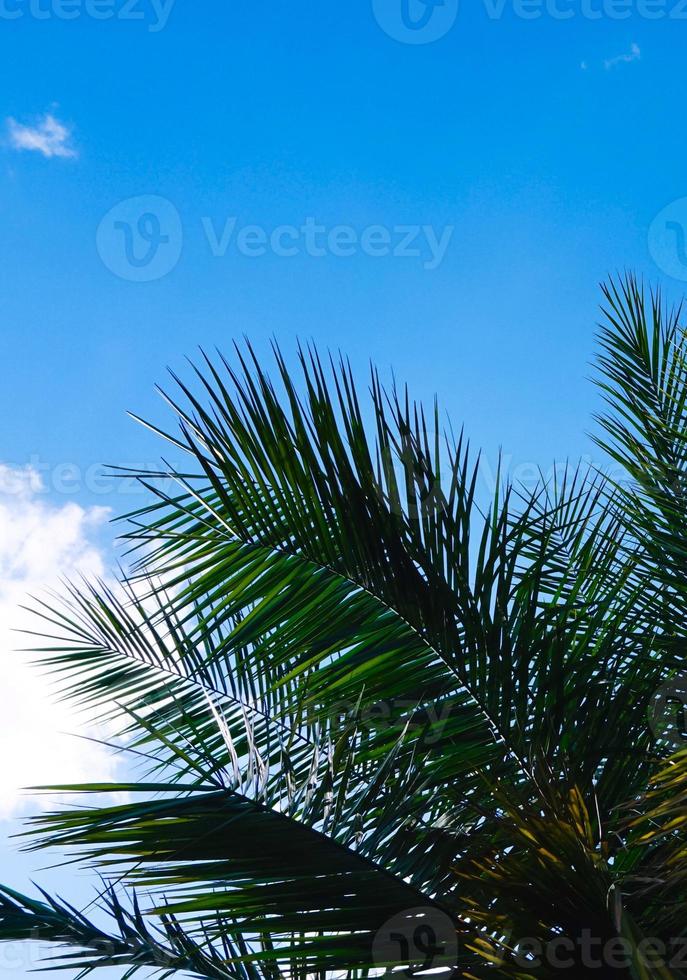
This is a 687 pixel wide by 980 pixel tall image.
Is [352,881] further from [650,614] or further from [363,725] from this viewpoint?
[650,614]

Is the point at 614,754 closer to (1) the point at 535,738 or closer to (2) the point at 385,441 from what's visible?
(1) the point at 535,738

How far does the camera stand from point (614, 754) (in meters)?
2.33

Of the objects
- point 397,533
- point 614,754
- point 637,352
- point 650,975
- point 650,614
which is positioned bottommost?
point 650,975

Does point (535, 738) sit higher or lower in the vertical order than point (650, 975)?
higher

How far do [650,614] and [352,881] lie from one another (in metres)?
1.49

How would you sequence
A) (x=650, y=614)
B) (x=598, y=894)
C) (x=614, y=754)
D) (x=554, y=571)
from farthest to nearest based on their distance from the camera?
(x=554, y=571)
(x=650, y=614)
(x=614, y=754)
(x=598, y=894)

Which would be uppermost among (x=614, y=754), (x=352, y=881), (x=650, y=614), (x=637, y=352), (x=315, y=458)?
(x=637, y=352)

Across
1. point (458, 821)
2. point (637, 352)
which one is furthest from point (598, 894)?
point (637, 352)

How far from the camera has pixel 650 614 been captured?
288 cm

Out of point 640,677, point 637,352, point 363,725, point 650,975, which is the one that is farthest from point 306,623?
point 637,352

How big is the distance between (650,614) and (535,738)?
0.86 meters

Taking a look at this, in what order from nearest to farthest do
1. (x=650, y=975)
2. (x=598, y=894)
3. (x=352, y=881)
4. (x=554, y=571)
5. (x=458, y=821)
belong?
(x=650, y=975) → (x=598, y=894) → (x=352, y=881) → (x=458, y=821) → (x=554, y=571)

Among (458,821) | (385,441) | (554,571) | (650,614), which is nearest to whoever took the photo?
(458,821)

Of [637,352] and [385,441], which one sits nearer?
[385,441]
